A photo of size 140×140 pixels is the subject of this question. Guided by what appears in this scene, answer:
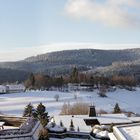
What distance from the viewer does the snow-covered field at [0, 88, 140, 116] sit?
103094mm

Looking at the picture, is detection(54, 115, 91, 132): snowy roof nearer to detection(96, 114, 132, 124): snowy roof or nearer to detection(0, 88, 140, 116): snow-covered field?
detection(96, 114, 132, 124): snowy roof

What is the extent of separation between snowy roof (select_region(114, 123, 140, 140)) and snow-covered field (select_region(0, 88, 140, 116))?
69060mm

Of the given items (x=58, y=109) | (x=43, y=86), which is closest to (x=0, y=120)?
(x=58, y=109)

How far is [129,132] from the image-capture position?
84.5 feet

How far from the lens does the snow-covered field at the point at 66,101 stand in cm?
10309

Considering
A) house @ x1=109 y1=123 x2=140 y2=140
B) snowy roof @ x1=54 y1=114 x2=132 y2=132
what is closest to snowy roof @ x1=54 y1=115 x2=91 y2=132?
snowy roof @ x1=54 y1=114 x2=132 y2=132

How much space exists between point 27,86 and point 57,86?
10.7m

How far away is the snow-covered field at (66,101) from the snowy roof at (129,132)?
69.1 metres

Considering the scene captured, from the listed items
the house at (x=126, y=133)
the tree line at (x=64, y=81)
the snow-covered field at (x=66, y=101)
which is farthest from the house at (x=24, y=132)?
the tree line at (x=64, y=81)

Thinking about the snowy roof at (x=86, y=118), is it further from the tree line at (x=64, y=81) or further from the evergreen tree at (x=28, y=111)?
the tree line at (x=64, y=81)

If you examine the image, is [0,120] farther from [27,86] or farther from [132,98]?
[27,86]

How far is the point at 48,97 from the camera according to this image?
122 meters

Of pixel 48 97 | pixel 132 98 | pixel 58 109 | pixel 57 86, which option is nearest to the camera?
pixel 58 109

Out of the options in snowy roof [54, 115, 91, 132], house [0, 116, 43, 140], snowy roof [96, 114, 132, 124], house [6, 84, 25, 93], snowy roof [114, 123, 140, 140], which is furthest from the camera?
house [6, 84, 25, 93]
